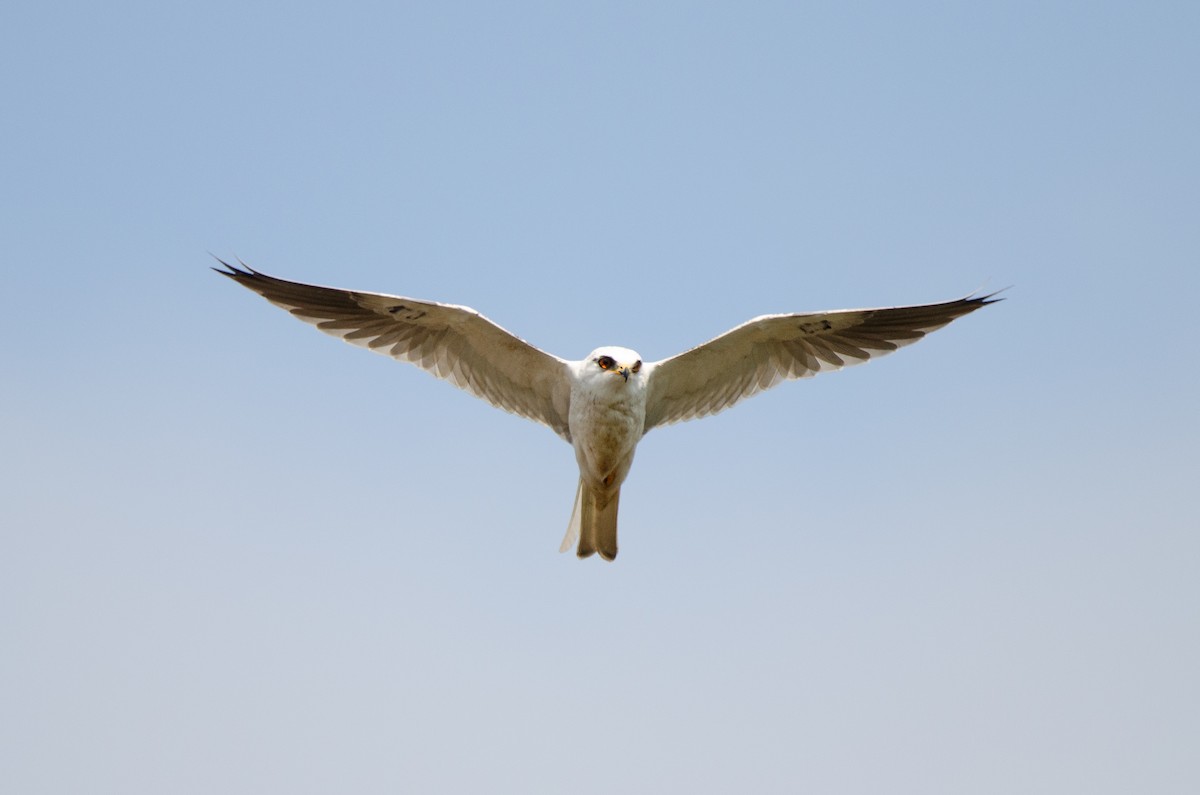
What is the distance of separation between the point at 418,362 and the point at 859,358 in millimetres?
4489

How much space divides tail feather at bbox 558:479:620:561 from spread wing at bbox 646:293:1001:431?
1.04 metres

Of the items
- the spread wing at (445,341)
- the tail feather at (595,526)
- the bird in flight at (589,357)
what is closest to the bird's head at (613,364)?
the bird in flight at (589,357)

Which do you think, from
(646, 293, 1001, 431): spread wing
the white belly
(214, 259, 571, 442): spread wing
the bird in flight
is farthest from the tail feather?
(646, 293, 1001, 431): spread wing

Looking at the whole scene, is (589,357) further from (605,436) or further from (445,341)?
(445,341)

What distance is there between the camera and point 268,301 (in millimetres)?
12523

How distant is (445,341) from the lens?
1273cm

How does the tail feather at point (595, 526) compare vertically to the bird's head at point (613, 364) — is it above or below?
below

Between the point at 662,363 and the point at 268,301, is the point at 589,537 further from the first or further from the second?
the point at 268,301

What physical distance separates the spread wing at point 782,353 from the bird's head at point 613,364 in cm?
80

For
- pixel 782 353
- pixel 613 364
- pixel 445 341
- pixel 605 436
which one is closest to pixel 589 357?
pixel 613 364

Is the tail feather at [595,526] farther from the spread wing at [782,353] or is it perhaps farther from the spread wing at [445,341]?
the spread wing at [782,353]

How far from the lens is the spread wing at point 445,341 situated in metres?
12.4

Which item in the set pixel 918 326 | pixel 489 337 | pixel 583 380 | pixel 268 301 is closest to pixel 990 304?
pixel 918 326

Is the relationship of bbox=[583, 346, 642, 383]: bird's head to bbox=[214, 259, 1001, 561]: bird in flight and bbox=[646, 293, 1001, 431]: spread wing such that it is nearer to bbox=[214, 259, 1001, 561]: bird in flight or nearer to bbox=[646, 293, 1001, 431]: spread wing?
bbox=[214, 259, 1001, 561]: bird in flight
